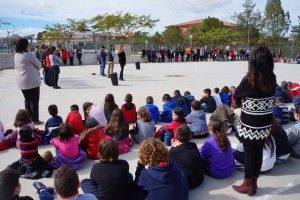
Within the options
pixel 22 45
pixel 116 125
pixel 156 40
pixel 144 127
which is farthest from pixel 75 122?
pixel 156 40

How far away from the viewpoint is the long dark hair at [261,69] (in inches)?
175

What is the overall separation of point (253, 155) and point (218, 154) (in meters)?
0.79

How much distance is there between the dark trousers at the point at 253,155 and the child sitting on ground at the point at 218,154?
0.63 metres

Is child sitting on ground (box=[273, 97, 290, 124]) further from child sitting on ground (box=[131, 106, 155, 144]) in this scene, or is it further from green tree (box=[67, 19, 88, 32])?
green tree (box=[67, 19, 88, 32])

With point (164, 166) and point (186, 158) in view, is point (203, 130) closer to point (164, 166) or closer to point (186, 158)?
point (186, 158)

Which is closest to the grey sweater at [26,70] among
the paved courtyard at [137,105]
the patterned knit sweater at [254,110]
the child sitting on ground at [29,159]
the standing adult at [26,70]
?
the standing adult at [26,70]

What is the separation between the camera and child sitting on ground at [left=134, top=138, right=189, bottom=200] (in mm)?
4207

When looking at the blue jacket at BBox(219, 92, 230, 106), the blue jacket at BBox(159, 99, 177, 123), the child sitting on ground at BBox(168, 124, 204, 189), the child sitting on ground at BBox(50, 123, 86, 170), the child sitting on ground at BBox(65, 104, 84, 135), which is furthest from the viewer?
the blue jacket at BBox(219, 92, 230, 106)

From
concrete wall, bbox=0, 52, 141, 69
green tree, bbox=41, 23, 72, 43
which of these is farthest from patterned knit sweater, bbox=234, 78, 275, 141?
green tree, bbox=41, 23, 72, 43

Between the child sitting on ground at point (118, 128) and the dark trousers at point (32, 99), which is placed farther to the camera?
the dark trousers at point (32, 99)

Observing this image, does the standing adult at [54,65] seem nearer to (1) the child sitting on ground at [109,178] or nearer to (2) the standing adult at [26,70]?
(2) the standing adult at [26,70]

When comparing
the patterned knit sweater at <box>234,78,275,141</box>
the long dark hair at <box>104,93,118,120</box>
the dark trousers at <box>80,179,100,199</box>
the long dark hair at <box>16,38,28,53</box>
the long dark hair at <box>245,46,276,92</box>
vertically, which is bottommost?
the dark trousers at <box>80,179,100,199</box>

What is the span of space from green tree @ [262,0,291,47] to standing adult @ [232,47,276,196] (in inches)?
2394

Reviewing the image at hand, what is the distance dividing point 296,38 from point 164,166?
61790 millimetres
